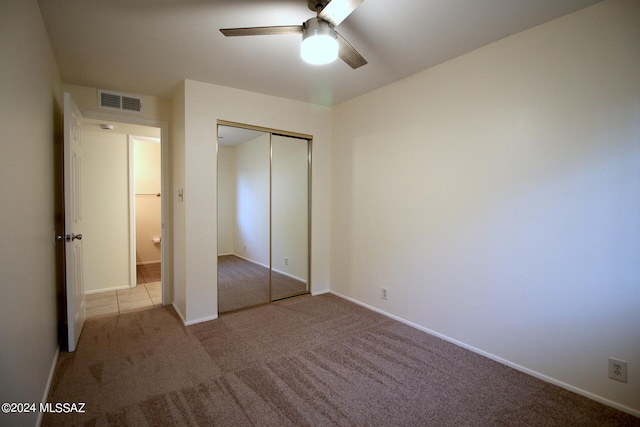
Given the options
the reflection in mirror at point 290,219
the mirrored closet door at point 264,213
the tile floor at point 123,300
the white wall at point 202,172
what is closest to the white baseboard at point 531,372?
the reflection in mirror at point 290,219

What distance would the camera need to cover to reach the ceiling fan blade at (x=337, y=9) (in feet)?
4.83

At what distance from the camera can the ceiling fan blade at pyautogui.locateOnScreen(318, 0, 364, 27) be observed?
147cm

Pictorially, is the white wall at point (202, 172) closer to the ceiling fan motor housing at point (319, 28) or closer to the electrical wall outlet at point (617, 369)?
the ceiling fan motor housing at point (319, 28)

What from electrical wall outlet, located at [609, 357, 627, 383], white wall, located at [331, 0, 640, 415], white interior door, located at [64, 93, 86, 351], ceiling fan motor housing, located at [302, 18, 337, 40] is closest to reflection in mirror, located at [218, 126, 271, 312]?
white interior door, located at [64, 93, 86, 351]

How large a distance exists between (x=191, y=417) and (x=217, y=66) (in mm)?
2724

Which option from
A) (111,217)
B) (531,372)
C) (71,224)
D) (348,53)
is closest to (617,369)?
(531,372)

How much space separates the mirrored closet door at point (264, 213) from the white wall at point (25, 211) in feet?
5.63

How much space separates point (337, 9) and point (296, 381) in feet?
7.72

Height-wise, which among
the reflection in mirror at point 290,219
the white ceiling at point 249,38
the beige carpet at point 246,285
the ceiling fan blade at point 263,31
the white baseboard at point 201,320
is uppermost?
the white ceiling at point 249,38

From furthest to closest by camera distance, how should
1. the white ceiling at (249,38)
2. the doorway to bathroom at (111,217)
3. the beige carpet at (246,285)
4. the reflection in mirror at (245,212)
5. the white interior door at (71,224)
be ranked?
the doorway to bathroom at (111,217) < the reflection in mirror at (245,212) < the beige carpet at (246,285) < the white interior door at (71,224) < the white ceiling at (249,38)

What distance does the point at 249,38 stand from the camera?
2230 mm

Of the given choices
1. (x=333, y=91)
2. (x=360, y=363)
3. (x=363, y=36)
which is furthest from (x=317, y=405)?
(x=333, y=91)

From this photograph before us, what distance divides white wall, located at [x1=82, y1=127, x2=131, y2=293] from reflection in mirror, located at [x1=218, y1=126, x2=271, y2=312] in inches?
62.7

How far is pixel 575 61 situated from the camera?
1952mm
